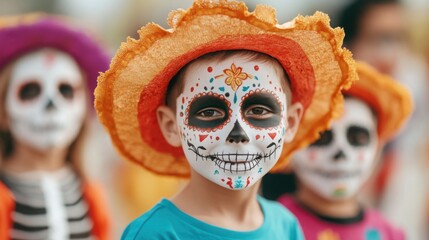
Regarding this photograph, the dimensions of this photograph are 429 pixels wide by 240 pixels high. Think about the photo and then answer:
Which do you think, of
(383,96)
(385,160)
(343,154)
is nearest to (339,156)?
(343,154)

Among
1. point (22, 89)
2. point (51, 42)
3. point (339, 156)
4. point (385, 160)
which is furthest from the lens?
point (385, 160)

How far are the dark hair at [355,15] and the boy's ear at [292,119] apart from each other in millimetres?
2661

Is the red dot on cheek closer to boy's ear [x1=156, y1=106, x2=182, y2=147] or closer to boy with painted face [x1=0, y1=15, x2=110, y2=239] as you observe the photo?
boy's ear [x1=156, y1=106, x2=182, y2=147]

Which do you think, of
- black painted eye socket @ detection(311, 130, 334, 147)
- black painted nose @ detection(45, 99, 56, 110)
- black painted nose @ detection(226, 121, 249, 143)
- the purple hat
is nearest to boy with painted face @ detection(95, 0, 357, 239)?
black painted nose @ detection(226, 121, 249, 143)

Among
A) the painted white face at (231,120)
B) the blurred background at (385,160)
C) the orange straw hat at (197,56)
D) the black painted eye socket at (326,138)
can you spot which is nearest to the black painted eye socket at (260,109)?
the painted white face at (231,120)

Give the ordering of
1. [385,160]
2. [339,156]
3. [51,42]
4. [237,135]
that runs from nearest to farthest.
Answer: [237,135]
[339,156]
[51,42]
[385,160]

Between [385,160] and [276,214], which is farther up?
[385,160]

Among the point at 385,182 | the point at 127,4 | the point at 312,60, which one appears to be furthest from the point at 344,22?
the point at 127,4

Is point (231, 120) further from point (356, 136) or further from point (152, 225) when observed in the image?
point (356, 136)

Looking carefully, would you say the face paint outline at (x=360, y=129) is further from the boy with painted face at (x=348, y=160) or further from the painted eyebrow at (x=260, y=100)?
the painted eyebrow at (x=260, y=100)

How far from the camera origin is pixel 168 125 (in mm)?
2504

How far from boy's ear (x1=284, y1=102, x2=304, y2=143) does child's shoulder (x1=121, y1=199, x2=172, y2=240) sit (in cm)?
50

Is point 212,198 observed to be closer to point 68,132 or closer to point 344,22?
point 68,132

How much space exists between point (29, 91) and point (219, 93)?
1.27 metres
